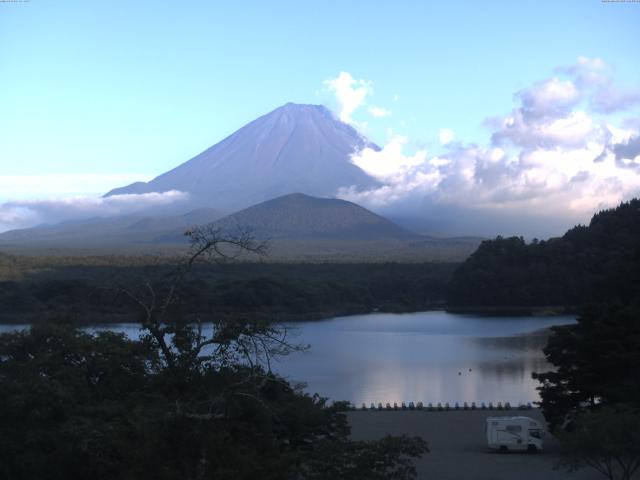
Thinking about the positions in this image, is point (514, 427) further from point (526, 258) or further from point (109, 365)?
point (526, 258)

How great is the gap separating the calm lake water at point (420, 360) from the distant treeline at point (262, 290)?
→ 6.54 feet

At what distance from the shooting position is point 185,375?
5.02 meters

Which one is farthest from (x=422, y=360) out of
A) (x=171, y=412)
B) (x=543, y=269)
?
(x=543, y=269)

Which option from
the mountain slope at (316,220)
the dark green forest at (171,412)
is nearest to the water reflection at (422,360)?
the dark green forest at (171,412)

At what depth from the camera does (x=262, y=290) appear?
31.5 meters

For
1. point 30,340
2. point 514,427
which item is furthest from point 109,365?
point 514,427

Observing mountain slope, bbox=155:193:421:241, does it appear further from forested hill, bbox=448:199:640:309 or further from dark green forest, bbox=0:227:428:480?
dark green forest, bbox=0:227:428:480

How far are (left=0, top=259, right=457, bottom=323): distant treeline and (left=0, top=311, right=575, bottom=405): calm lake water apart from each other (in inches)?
78.5

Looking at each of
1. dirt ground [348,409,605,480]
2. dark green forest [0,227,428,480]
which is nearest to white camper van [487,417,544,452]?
dirt ground [348,409,605,480]

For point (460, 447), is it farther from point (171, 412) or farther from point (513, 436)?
point (171, 412)

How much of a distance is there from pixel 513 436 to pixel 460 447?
666 mm

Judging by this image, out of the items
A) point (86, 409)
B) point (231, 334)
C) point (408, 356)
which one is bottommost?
point (408, 356)

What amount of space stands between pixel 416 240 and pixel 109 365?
3078 inches

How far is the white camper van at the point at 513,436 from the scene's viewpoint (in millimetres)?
9172
